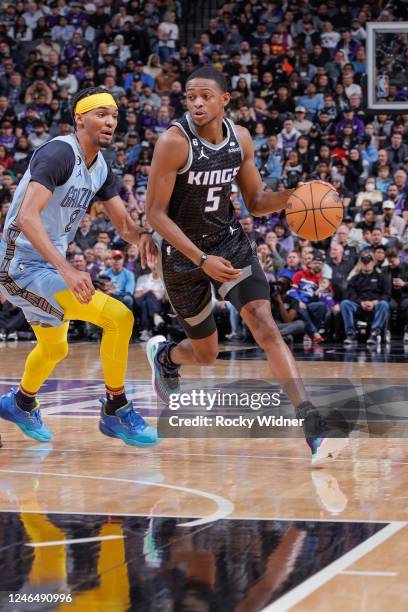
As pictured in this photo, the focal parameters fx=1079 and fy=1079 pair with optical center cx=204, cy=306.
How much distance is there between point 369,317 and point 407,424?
27.5 feet

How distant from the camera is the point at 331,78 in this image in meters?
20.1

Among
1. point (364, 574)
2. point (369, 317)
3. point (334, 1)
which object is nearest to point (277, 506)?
point (364, 574)

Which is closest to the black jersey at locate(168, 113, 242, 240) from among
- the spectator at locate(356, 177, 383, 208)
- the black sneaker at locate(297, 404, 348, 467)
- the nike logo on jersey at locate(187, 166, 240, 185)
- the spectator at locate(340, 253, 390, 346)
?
the nike logo on jersey at locate(187, 166, 240, 185)

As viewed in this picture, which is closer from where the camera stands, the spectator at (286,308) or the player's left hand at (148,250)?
the player's left hand at (148,250)

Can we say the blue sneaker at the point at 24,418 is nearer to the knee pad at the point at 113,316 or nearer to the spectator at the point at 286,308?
the knee pad at the point at 113,316

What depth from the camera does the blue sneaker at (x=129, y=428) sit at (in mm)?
6664

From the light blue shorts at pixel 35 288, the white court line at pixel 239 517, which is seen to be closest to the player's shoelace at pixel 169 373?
the light blue shorts at pixel 35 288

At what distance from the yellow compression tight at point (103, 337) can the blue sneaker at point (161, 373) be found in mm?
836

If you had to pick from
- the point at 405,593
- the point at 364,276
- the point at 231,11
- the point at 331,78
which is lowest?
the point at 405,593

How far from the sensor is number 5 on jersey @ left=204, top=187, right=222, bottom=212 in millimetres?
6520

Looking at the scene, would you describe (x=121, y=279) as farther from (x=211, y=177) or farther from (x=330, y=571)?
(x=330, y=571)

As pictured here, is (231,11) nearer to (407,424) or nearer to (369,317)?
(369,317)
